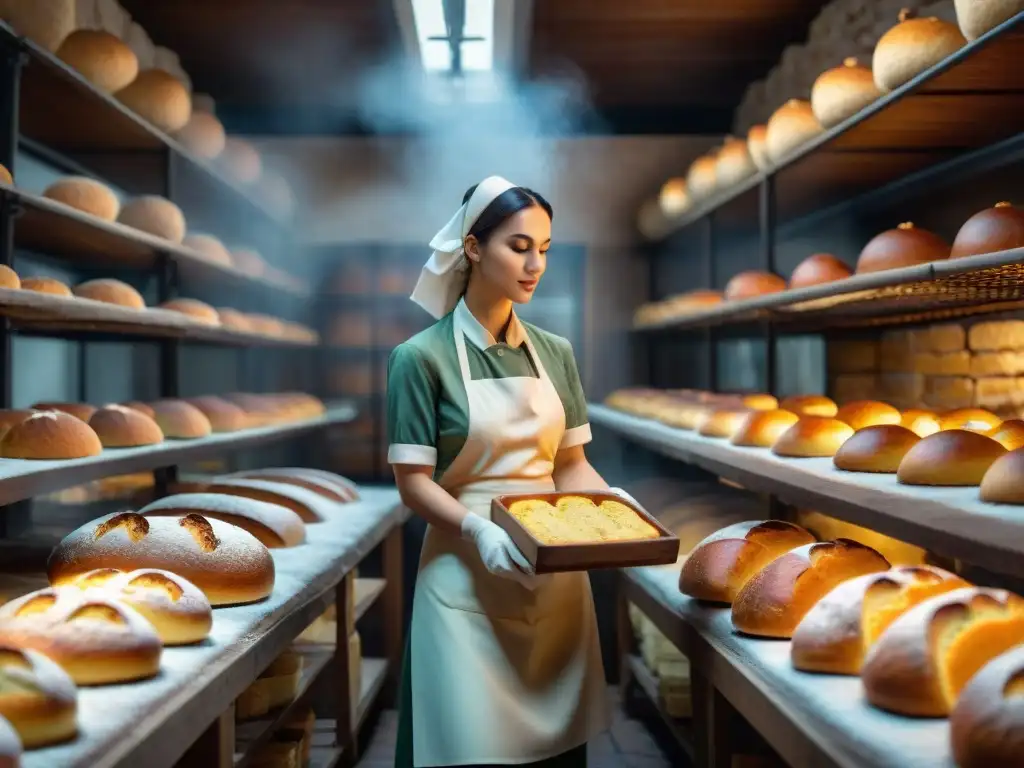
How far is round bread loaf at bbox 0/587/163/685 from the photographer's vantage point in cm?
134

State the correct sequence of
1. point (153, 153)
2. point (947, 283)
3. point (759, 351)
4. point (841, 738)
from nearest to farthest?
1. point (841, 738)
2. point (947, 283)
3. point (153, 153)
4. point (759, 351)

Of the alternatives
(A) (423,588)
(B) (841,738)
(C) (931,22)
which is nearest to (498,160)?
(C) (931,22)

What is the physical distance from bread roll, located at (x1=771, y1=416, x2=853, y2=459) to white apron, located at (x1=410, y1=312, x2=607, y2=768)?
0.67 meters

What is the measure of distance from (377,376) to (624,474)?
58.1 inches

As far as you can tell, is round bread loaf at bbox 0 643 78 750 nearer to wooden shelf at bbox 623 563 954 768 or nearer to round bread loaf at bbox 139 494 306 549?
wooden shelf at bbox 623 563 954 768

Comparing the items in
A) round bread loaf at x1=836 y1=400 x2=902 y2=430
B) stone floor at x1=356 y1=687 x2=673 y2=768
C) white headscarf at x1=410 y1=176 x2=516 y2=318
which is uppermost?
white headscarf at x1=410 y1=176 x2=516 y2=318

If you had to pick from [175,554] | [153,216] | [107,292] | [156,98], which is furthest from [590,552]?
[156,98]

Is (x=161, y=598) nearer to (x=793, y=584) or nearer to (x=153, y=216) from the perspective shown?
(x=793, y=584)

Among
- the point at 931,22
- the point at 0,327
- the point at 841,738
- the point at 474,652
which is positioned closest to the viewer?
the point at 841,738

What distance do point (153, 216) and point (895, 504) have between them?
2.33 m

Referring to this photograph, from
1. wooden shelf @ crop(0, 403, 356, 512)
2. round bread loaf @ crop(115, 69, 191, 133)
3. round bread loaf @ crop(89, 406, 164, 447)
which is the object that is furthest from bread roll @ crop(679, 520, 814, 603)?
round bread loaf @ crop(115, 69, 191, 133)

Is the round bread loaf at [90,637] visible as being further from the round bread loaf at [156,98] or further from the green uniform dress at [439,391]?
the round bread loaf at [156,98]

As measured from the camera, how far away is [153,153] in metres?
3.31

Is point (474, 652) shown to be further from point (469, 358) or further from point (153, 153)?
point (153, 153)
